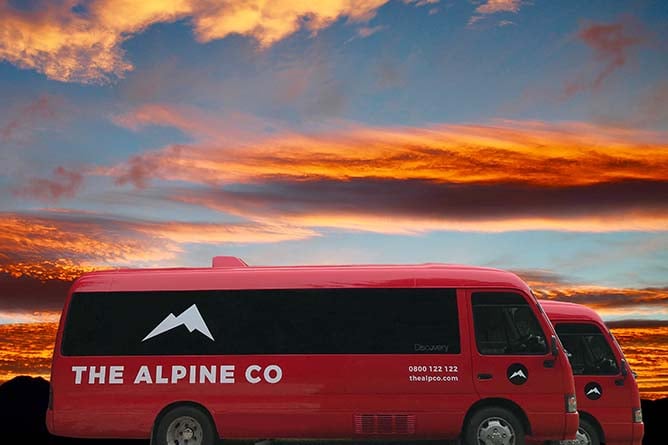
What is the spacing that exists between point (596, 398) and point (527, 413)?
273 cm

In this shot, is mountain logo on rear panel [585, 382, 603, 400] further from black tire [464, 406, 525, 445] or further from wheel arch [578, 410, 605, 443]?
black tire [464, 406, 525, 445]

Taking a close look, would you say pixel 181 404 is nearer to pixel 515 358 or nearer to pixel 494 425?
pixel 494 425

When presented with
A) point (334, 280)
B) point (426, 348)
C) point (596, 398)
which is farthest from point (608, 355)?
point (334, 280)

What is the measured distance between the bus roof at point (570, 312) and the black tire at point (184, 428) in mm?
7408

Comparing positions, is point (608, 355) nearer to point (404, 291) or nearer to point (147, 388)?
point (404, 291)

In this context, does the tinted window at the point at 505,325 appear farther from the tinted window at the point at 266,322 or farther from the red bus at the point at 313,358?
the tinted window at the point at 266,322

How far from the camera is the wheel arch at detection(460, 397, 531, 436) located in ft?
53.8

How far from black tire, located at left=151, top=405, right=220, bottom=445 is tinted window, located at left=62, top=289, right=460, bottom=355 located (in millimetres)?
1084

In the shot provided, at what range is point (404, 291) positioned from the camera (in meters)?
17.2

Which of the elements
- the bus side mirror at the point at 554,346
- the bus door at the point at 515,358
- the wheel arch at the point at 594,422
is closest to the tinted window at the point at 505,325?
the bus door at the point at 515,358

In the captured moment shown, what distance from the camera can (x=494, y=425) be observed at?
53.6 ft

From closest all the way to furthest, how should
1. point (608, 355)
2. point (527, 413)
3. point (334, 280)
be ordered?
point (527, 413) < point (334, 280) < point (608, 355)

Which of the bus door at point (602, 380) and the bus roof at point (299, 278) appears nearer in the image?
the bus roof at point (299, 278)

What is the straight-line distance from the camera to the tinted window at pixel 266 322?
16859 millimetres
